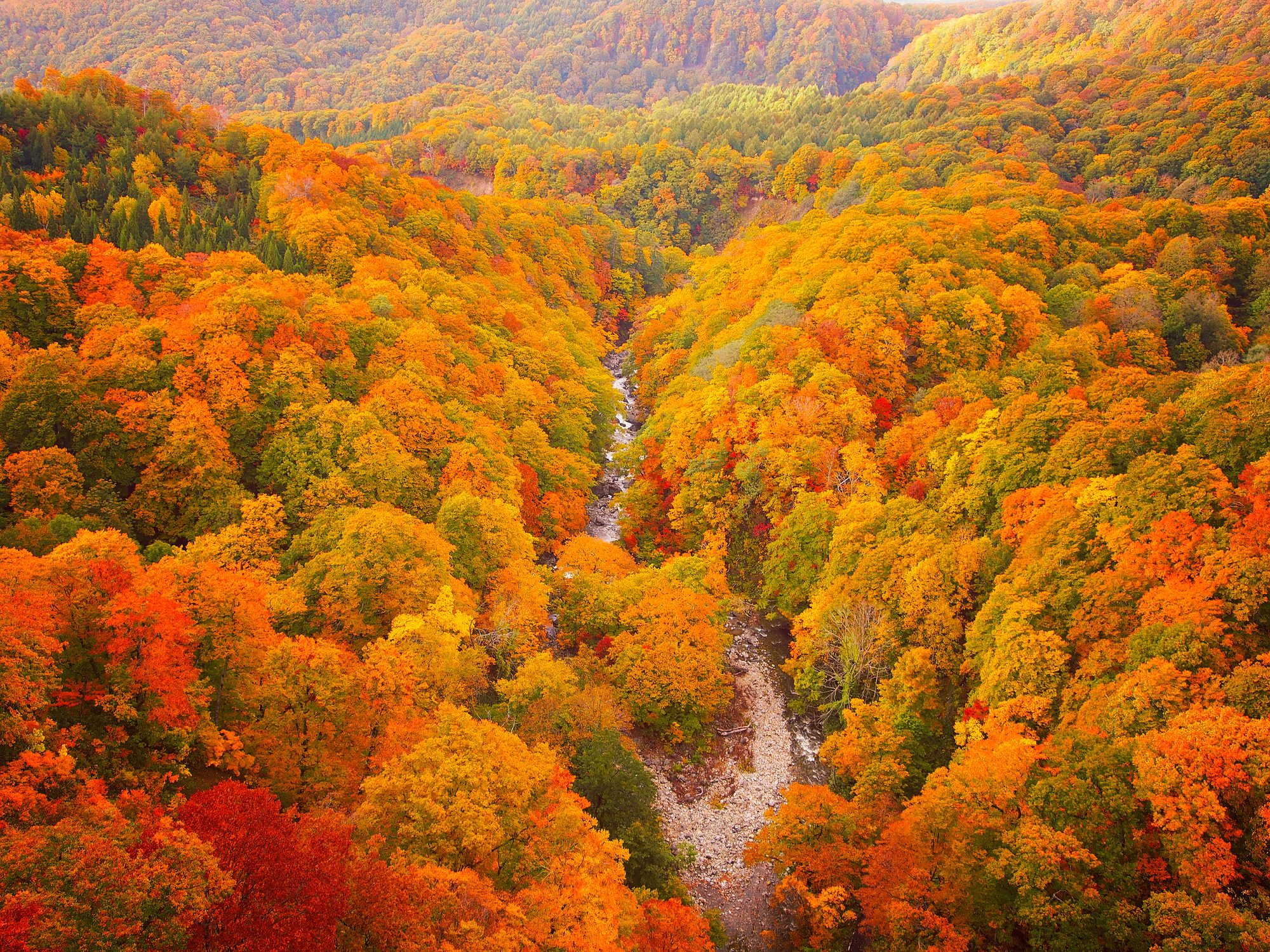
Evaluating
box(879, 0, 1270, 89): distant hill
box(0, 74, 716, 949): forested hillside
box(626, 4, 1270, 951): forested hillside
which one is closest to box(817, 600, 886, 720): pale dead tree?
box(626, 4, 1270, 951): forested hillside

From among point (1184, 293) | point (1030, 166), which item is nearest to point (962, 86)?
point (1030, 166)

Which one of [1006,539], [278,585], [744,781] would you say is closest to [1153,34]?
[1006,539]

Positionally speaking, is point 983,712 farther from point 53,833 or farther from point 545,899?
point 53,833

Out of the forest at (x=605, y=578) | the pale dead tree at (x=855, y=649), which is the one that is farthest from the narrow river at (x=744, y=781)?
the pale dead tree at (x=855, y=649)

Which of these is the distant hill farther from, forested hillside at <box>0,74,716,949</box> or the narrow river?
the narrow river

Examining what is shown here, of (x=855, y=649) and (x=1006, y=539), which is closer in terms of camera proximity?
(x=1006, y=539)

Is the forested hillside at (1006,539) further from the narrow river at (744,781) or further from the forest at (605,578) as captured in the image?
the narrow river at (744,781)

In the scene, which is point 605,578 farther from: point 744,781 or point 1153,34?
point 1153,34

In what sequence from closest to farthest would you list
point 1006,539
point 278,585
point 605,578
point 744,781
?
point 278,585 < point 1006,539 < point 744,781 < point 605,578
